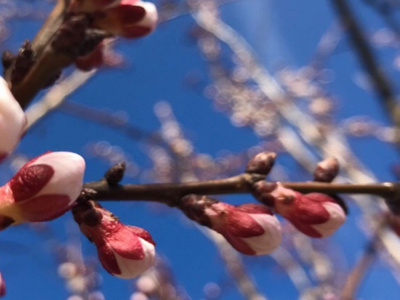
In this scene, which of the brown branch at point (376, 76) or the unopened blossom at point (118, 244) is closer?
the unopened blossom at point (118, 244)

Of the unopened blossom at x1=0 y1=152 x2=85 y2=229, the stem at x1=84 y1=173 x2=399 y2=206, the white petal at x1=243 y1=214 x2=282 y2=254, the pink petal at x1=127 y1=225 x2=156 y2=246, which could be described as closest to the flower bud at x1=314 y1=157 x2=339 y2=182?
the stem at x1=84 y1=173 x2=399 y2=206

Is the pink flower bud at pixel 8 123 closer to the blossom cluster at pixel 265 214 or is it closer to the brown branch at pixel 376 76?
the blossom cluster at pixel 265 214

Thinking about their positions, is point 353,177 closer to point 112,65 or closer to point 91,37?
point 112,65

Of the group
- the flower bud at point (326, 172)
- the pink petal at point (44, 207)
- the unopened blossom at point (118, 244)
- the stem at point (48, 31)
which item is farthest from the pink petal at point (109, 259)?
the flower bud at point (326, 172)

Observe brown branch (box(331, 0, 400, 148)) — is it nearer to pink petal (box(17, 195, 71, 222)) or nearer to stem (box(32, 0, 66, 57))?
stem (box(32, 0, 66, 57))

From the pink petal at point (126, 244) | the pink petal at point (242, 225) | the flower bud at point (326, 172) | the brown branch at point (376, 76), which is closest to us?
the pink petal at point (126, 244)

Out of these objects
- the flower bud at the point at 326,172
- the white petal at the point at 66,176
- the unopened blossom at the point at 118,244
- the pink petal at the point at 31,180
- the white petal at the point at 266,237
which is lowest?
the unopened blossom at the point at 118,244

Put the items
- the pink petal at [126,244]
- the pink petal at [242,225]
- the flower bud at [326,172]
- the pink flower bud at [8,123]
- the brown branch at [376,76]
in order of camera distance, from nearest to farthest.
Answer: the pink flower bud at [8,123] → the pink petal at [126,244] → the pink petal at [242,225] → the flower bud at [326,172] → the brown branch at [376,76]

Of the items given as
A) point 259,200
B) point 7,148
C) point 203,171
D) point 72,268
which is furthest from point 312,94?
point 7,148
